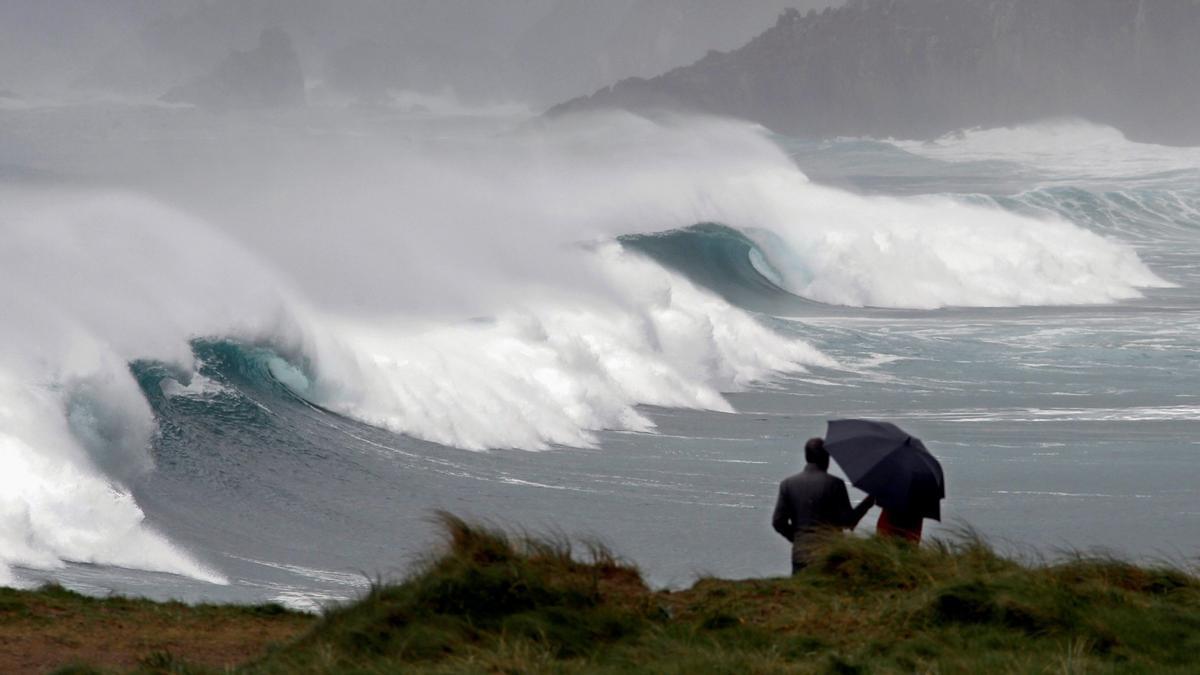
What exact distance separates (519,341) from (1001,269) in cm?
2288

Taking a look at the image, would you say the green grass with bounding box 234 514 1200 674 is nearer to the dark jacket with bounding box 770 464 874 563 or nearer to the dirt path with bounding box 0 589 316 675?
the dark jacket with bounding box 770 464 874 563

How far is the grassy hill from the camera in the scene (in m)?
5.70

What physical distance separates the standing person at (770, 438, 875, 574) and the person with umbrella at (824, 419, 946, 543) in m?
0.10

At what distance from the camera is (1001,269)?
42.6 metres

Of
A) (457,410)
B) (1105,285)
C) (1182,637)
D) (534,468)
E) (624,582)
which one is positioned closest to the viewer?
(1182,637)

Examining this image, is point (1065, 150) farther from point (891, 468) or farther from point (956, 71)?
point (891, 468)

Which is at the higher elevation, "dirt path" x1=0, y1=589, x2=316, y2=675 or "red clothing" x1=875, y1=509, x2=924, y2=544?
"red clothing" x1=875, y1=509, x2=924, y2=544

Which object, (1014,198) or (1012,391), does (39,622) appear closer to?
(1012,391)

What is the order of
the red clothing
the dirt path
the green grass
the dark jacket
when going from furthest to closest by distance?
the red clothing
the dark jacket
the dirt path
the green grass

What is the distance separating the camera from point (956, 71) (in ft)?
407

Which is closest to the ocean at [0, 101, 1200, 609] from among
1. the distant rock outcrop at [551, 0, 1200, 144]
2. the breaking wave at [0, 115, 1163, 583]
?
the breaking wave at [0, 115, 1163, 583]

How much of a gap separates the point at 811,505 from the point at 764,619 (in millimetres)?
896

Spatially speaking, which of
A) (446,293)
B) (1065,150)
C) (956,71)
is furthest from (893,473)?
(956,71)

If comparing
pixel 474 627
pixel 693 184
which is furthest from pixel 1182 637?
pixel 693 184
